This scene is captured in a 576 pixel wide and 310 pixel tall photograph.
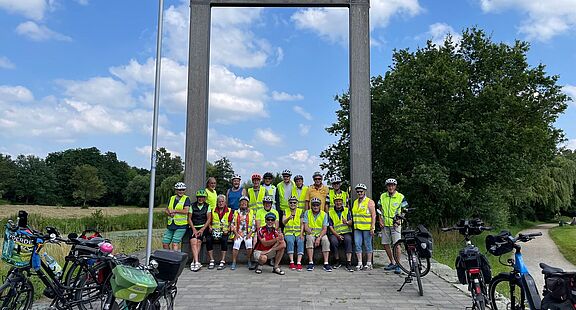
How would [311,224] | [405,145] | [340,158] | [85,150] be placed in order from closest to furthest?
[311,224], [405,145], [340,158], [85,150]

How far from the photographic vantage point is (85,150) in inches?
2591

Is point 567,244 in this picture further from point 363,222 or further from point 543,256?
point 363,222

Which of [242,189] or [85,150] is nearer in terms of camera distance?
[242,189]

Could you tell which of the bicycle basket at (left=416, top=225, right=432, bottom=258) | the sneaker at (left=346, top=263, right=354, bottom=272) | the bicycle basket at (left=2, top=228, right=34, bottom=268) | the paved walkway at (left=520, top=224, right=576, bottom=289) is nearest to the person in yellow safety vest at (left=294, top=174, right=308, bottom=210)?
the sneaker at (left=346, top=263, right=354, bottom=272)

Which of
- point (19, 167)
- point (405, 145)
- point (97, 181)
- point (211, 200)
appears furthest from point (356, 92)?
point (19, 167)

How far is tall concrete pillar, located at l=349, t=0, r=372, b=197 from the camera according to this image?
29.5 ft

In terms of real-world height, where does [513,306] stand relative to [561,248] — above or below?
above

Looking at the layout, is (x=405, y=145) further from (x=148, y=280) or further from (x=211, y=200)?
(x=148, y=280)

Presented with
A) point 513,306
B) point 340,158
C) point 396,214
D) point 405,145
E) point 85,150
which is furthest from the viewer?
point 85,150

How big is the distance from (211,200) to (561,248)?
19620 mm

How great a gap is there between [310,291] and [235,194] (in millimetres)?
2990

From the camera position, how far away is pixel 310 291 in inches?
250

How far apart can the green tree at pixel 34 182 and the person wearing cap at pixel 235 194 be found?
50.2m

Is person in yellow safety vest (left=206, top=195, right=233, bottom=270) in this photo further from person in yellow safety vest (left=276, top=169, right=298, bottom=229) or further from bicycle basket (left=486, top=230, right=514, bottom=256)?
bicycle basket (left=486, top=230, right=514, bottom=256)
